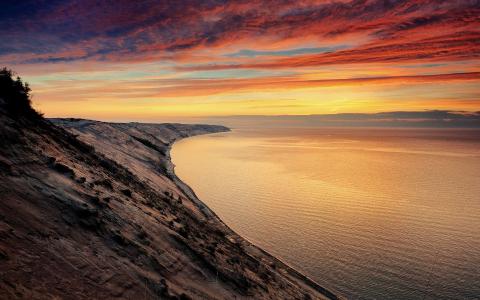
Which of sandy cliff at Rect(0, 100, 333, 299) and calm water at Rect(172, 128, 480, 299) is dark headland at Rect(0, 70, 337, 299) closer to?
sandy cliff at Rect(0, 100, 333, 299)

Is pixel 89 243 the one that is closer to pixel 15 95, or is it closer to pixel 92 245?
pixel 92 245

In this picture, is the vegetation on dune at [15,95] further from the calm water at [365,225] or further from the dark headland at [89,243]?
the calm water at [365,225]

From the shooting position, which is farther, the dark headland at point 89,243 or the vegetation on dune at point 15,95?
the vegetation on dune at point 15,95

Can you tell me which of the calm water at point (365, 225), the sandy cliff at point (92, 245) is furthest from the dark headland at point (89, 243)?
the calm water at point (365, 225)

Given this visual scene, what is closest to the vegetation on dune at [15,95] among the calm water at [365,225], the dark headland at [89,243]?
the dark headland at [89,243]

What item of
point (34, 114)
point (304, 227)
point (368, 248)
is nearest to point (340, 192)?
point (304, 227)

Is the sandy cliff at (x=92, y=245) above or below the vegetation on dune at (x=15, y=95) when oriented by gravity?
below

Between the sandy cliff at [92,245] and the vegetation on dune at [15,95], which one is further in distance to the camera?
the vegetation on dune at [15,95]
